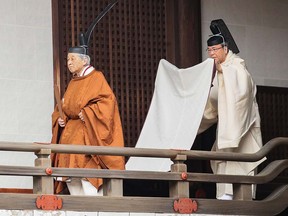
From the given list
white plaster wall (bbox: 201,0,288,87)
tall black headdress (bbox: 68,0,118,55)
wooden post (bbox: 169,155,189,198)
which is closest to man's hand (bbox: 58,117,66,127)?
tall black headdress (bbox: 68,0,118,55)

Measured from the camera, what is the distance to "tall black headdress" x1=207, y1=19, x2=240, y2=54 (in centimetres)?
1160

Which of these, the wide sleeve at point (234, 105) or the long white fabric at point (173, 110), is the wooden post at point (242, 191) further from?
the long white fabric at point (173, 110)

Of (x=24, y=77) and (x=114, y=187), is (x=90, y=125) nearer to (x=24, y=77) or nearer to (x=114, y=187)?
(x=114, y=187)

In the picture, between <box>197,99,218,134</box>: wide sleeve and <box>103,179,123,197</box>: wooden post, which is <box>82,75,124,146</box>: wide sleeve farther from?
<box>197,99,218,134</box>: wide sleeve

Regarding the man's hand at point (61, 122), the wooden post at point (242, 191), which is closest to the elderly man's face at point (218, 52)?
the wooden post at point (242, 191)

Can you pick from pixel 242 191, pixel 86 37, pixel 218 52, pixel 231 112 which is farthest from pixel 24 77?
pixel 242 191

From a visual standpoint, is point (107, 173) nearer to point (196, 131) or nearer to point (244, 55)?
point (196, 131)

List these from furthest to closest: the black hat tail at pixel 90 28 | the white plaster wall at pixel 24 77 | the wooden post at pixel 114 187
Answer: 1. the white plaster wall at pixel 24 77
2. the black hat tail at pixel 90 28
3. the wooden post at pixel 114 187

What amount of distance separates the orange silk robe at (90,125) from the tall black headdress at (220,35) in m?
1.29

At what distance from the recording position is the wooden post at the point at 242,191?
433 inches

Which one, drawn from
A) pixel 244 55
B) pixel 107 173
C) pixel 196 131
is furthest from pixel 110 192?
pixel 244 55

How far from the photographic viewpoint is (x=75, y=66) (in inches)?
436

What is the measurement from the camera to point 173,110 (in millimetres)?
11609

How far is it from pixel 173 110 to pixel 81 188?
1.38 metres
